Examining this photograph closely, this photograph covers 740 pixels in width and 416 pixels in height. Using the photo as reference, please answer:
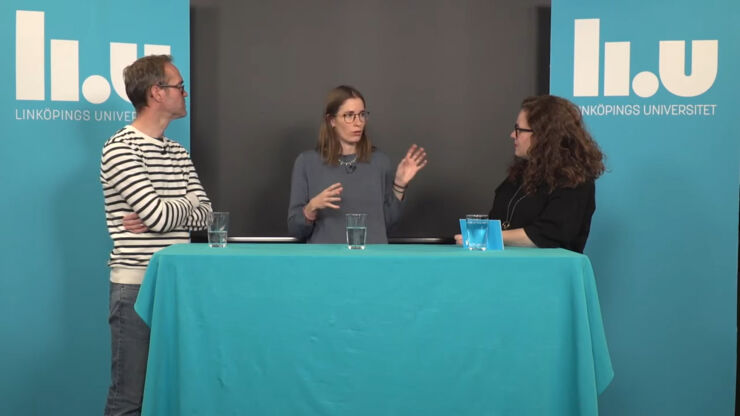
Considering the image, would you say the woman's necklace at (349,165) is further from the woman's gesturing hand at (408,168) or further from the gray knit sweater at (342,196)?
the woman's gesturing hand at (408,168)

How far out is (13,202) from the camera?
339 centimetres

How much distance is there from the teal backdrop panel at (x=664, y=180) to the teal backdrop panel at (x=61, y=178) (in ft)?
6.55

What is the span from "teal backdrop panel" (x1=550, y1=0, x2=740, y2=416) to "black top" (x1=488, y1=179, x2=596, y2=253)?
78 cm

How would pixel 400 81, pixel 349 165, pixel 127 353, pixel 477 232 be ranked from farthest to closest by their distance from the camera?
pixel 400 81 → pixel 349 165 → pixel 127 353 → pixel 477 232

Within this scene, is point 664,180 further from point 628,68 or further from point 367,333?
point 367,333

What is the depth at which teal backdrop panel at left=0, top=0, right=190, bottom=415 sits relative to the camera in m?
3.38

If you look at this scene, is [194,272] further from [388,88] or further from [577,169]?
[388,88]

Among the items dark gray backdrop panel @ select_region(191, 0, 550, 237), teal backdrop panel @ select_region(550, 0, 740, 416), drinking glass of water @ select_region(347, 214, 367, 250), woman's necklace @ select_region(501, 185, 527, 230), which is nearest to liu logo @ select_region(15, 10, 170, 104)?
dark gray backdrop panel @ select_region(191, 0, 550, 237)

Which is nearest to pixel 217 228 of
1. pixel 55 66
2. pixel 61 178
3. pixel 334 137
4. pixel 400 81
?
pixel 334 137

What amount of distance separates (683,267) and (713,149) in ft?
1.90

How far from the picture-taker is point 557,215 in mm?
2721

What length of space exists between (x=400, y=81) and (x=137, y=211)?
172 centimetres

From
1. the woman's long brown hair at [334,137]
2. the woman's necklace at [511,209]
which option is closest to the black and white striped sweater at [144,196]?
the woman's long brown hair at [334,137]

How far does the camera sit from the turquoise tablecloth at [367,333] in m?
2.29
